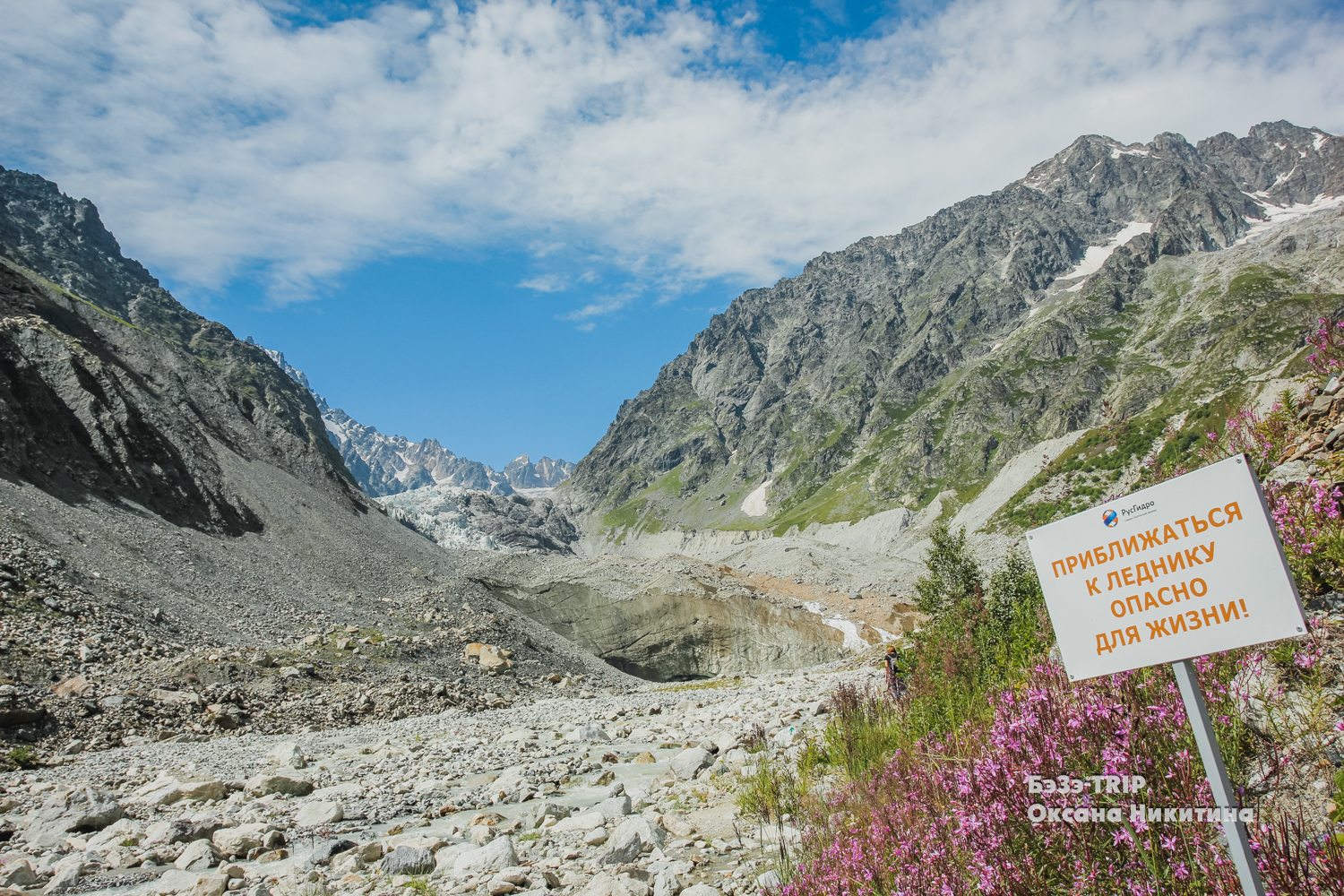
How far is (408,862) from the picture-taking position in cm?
789

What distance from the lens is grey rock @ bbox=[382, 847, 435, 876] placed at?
7.81 metres

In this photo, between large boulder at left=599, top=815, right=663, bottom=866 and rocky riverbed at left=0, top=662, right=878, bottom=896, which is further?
large boulder at left=599, top=815, right=663, bottom=866

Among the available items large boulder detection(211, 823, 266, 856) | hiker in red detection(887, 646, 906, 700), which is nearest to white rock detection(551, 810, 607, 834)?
large boulder detection(211, 823, 266, 856)

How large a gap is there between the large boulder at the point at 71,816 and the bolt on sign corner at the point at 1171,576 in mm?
12902

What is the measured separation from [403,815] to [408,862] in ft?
11.4

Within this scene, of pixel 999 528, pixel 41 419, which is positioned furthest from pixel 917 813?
pixel 999 528

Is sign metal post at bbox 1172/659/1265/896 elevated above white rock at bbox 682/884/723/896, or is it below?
above

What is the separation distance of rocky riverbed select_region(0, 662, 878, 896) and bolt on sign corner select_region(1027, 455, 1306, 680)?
4483 millimetres

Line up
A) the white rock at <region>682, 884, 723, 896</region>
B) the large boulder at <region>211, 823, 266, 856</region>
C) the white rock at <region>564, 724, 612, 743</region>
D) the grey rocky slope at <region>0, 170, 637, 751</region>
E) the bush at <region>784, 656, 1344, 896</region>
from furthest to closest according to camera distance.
→ 1. the grey rocky slope at <region>0, 170, 637, 751</region>
2. the white rock at <region>564, 724, 612, 743</region>
3. the large boulder at <region>211, 823, 266, 856</region>
4. the white rock at <region>682, 884, 723, 896</region>
5. the bush at <region>784, 656, 1344, 896</region>

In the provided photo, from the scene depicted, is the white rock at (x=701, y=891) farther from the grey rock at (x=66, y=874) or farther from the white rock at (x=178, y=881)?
the grey rock at (x=66, y=874)

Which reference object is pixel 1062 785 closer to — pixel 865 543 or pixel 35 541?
pixel 35 541

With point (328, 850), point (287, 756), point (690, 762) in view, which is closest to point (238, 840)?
point (328, 850)

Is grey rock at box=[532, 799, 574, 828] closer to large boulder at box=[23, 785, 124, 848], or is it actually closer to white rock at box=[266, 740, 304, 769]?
large boulder at box=[23, 785, 124, 848]

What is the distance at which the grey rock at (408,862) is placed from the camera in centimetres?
781
